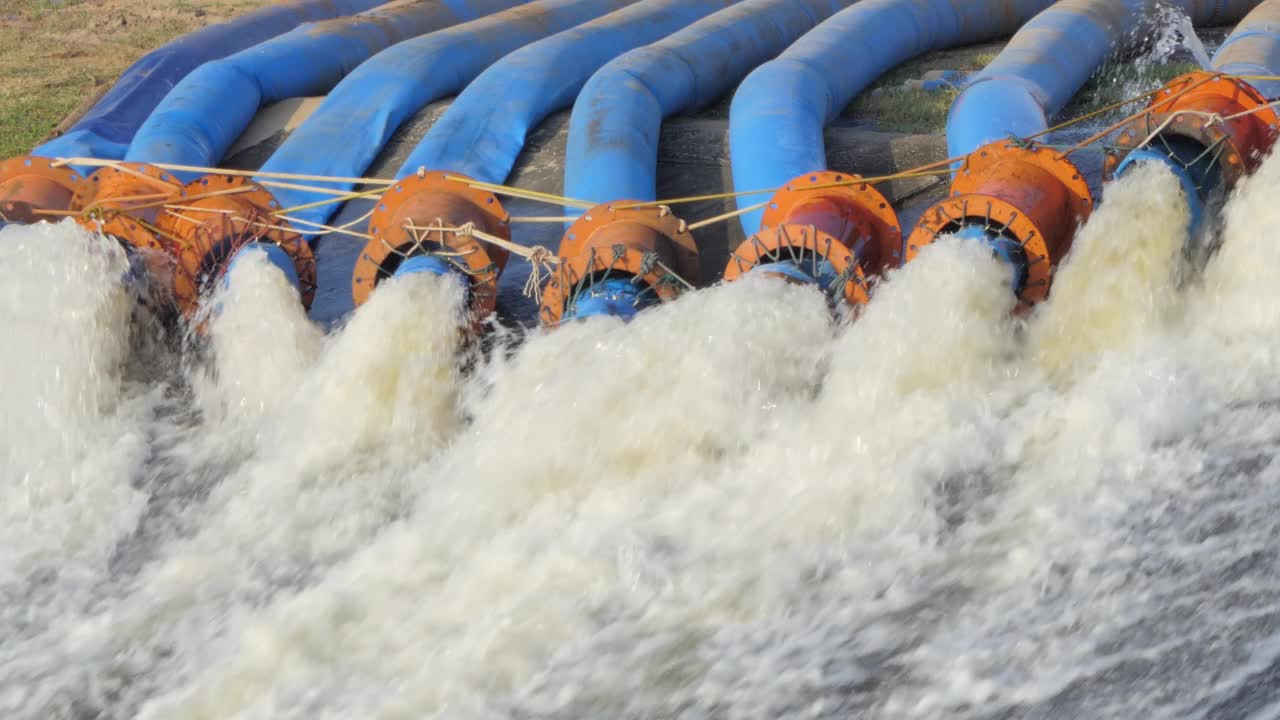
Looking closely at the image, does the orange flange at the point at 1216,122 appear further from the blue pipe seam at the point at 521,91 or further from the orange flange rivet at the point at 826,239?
the blue pipe seam at the point at 521,91

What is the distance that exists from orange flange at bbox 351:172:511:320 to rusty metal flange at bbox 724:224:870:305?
92 cm

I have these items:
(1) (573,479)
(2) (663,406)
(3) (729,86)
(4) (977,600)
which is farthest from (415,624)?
(3) (729,86)

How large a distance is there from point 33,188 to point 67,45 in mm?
6827

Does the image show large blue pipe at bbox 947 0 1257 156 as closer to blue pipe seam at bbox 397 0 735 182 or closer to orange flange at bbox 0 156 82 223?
blue pipe seam at bbox 397 0 735 182

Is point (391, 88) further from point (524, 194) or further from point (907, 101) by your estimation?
point (907, 101)

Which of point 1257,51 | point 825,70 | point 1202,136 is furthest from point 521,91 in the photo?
point 1257,51

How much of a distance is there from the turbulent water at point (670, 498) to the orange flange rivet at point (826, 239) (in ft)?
0.41

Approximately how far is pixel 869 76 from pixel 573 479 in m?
3.59

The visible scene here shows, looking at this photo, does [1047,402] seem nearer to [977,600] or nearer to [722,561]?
[977,600]

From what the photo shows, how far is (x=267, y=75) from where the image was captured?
6754mm

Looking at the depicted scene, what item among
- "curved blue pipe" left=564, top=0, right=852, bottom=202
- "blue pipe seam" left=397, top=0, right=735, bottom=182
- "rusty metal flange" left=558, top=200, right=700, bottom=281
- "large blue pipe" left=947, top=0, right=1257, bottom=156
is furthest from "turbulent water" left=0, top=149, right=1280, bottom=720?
"blue pipe seam" left=397, top=0, right=735, bottom=182

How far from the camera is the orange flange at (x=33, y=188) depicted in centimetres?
475

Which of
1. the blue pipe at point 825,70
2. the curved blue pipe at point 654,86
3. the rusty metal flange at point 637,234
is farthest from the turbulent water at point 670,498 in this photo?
the blue pipe at point 825,70

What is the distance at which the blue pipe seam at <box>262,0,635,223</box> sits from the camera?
575 cm
